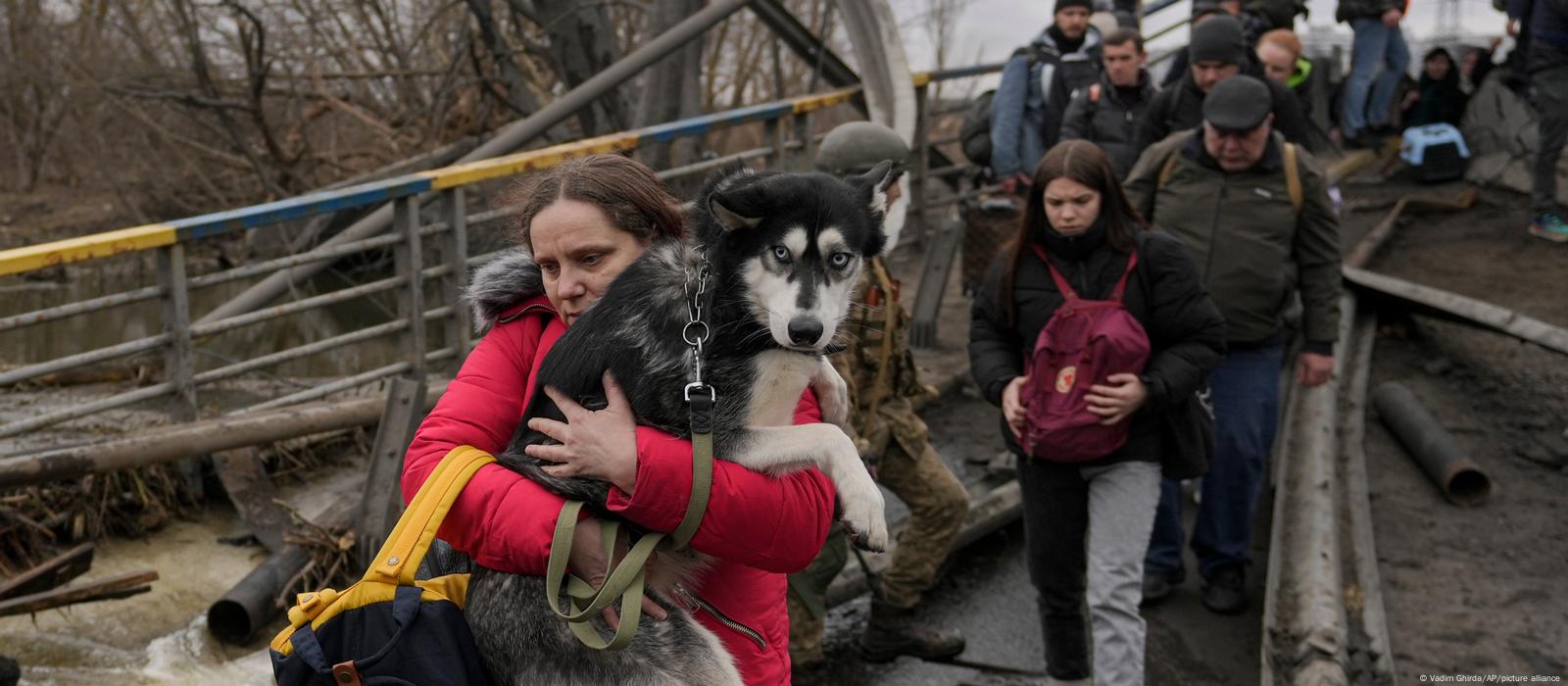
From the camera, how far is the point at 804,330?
8.55 feet

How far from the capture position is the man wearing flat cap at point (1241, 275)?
19.5 feet

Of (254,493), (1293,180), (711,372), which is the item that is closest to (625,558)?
(711,372)

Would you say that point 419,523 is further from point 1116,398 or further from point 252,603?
point 252,603

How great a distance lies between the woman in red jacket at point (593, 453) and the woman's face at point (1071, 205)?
225 cm

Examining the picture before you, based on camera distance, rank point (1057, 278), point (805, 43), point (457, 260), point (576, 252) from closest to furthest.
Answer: point (576, 252) → point (1057, 278) → point (457, 260) → point (805, 43)

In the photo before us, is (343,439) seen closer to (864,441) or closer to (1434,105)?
(864,441)

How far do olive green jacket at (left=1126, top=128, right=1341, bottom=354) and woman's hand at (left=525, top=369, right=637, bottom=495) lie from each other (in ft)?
13.9

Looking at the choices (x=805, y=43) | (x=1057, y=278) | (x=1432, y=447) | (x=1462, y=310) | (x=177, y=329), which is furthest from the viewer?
(x=805, y=43)

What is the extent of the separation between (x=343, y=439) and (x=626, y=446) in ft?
15.5

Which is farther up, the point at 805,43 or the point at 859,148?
the point at 805,43

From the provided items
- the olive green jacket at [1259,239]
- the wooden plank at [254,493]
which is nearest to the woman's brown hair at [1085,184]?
the olive green jacket at [1259,239]

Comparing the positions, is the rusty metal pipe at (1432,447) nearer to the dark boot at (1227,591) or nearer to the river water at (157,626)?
the dark boot at (1227,591)

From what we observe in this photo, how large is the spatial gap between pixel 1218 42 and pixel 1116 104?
2.83ft

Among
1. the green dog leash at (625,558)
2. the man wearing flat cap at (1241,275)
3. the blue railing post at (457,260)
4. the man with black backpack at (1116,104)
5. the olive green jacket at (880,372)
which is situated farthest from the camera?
the man with black backpack at (1116,104)
